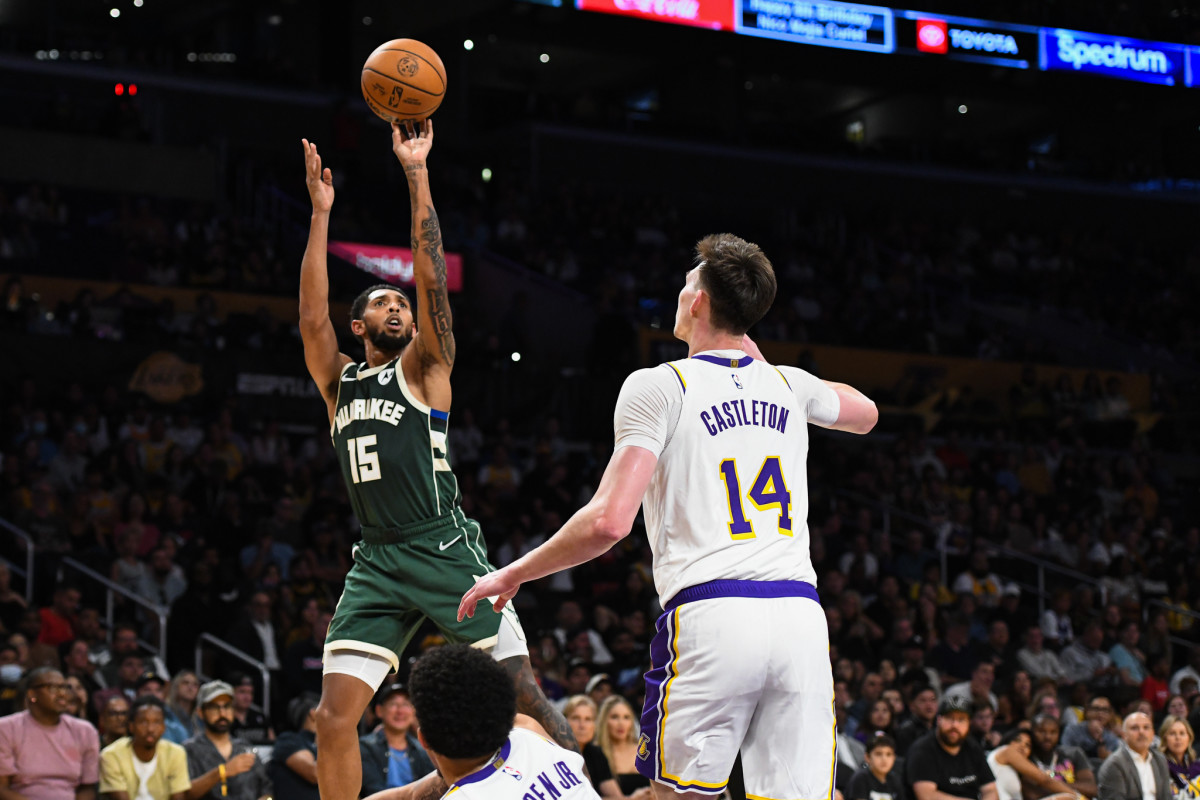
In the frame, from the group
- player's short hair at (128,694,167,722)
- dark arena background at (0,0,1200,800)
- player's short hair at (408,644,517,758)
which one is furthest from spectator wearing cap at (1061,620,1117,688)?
player's short hair at (408,644,517,758)

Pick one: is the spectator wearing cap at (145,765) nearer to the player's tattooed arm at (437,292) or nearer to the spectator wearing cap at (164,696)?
the spectator wearing cap at (164,696)

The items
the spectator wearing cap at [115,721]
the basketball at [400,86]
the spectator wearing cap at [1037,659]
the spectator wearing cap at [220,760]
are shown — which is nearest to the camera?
the basketball at [400,86]

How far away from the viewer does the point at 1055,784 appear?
1111 cm

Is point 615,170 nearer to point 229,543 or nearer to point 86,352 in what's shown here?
point 86,352

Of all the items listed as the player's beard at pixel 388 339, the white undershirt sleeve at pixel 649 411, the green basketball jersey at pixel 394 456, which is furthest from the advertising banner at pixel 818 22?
the white undershirt sleeve at pixel 649 411

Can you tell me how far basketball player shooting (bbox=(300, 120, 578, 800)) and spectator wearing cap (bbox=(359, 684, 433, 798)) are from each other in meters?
4.06

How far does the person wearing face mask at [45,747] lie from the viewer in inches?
348

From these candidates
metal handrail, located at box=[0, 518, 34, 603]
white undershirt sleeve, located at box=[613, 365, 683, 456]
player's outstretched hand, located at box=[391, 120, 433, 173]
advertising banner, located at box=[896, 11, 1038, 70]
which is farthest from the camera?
advertising banner, located at box=[896, 11, 1038, 70]

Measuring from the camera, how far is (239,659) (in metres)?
12.0

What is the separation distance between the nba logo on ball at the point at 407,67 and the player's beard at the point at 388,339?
3.78 ft

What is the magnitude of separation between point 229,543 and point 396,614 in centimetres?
841

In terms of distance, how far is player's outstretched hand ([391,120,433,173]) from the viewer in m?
5.86

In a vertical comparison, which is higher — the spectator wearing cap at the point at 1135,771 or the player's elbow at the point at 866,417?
the player's elbow at the point at 866,417

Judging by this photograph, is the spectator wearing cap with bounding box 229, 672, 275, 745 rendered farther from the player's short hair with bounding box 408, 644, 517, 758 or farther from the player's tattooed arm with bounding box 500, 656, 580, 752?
the player's short hair with bounding box 408, 644, 517, 758
